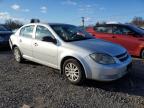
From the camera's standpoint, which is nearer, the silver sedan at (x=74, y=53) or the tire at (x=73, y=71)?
the silver sedan at (x=74, y=53)

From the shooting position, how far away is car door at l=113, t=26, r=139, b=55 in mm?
9359

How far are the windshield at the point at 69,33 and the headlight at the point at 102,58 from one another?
117 cm

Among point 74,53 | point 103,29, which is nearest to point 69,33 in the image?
point 74,53

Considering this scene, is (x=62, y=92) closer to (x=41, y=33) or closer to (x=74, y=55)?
(x=74, y=55)

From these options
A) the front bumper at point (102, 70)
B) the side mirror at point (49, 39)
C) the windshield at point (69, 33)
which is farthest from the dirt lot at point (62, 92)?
the windshield at point (69, 33)

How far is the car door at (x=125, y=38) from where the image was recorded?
30.7 ft

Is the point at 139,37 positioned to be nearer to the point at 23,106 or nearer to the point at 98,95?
the point at 98,95

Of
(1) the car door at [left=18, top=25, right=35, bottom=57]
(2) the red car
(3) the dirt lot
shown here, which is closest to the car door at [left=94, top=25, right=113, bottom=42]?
(2) the red car

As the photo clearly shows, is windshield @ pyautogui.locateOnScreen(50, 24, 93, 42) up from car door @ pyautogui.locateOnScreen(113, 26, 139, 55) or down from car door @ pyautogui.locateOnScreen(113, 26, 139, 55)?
up

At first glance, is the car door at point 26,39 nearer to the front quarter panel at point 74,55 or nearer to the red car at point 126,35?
the front quarter panel at point 74,55

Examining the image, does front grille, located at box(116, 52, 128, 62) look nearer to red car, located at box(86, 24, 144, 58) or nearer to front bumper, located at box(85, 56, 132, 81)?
front bumper, located at box(85, 56, 132, 81)

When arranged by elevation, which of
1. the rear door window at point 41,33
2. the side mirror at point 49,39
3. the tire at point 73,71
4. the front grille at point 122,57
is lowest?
the tire at point 73,71

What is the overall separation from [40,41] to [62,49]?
1.04m

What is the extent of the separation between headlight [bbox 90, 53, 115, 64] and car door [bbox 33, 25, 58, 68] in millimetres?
1240
